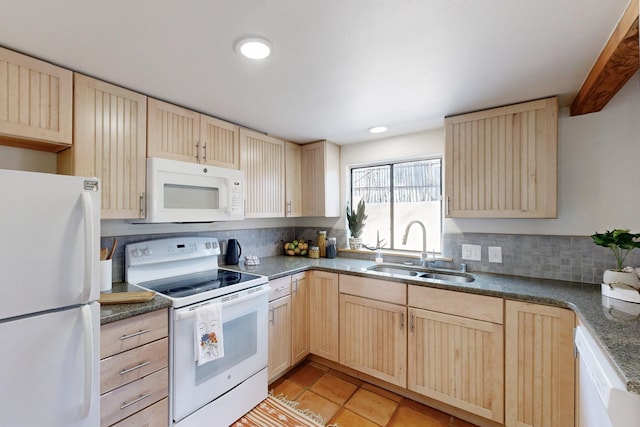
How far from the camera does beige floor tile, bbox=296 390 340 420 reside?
193 cm

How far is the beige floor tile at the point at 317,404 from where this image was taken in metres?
1.93

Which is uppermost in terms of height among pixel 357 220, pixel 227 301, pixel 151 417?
pixel 357 220

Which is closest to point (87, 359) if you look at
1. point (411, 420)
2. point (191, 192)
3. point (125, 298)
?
point (125, 298)

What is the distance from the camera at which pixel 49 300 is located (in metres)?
1.06

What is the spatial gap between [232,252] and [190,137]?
3.55ft

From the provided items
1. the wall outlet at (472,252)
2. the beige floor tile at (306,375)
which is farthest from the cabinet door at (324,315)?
the wall outlet at (472,252)

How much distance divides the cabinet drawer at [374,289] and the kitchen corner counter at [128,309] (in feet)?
4.38

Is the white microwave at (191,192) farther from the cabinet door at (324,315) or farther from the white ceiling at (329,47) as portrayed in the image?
the cabinet door at (324,315)

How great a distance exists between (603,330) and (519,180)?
1.09 meters

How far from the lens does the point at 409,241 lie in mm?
2770

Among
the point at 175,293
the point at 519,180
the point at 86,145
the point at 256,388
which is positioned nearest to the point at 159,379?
the point at 175,293

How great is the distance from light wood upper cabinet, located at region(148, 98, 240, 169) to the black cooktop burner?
2.92ft

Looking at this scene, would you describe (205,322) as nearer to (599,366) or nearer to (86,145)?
(86,145)

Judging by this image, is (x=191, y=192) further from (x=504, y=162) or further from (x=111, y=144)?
(x=504, y=162)
